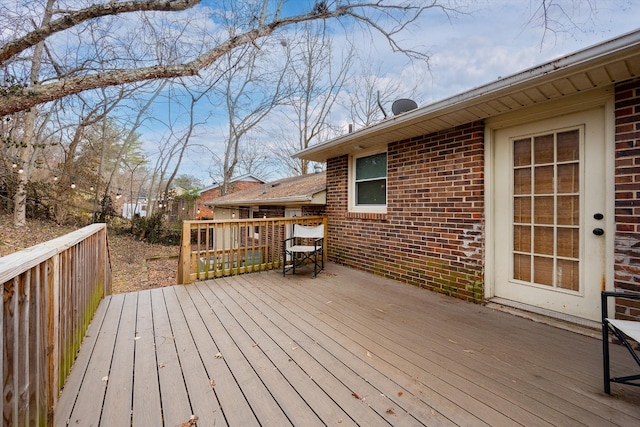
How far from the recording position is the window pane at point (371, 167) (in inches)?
189

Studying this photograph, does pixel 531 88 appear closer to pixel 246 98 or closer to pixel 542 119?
pixel 542 119

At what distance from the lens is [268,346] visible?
2328mm

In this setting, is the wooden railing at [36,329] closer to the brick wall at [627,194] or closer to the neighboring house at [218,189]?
the brick wall at [627,194]

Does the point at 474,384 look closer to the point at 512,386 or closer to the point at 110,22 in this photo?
the point at 512,386

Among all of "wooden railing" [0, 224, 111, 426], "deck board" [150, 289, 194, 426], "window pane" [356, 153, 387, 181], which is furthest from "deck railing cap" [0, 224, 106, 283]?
"window pane" [356, 153, 387, 181]

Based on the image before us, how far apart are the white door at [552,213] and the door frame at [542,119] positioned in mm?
44

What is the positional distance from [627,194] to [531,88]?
1250mm

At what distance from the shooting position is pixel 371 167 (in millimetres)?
5012

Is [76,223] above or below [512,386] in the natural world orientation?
above

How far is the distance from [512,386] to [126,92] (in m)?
13.1

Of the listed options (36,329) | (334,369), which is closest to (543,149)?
(334,369)

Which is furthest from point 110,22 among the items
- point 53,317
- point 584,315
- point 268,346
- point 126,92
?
point 584,315

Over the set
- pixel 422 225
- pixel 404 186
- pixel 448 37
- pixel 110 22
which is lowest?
pixel 422 225

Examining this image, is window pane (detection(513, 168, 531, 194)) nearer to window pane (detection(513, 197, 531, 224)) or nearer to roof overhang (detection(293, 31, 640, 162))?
window pane (detection(513, 197, 531, 224))
